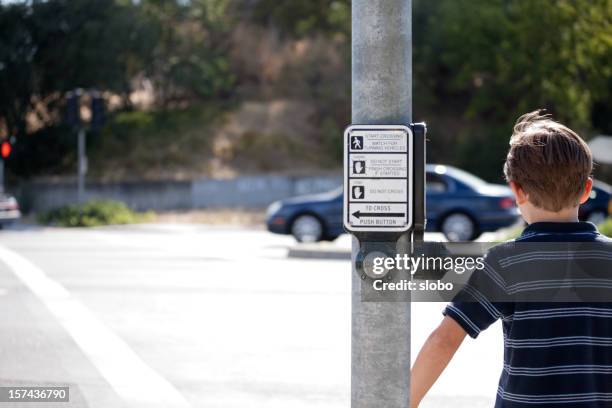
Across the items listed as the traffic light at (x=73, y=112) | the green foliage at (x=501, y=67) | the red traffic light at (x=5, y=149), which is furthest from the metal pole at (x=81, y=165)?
the green foliage at (x=501, y=67)

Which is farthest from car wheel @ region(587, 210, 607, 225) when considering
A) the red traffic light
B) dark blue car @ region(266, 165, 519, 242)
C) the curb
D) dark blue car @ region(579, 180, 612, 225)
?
the red traffic light

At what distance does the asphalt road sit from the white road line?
0.04 ft

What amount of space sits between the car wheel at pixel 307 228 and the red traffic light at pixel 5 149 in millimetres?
14171

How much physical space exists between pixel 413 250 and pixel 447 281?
12cm

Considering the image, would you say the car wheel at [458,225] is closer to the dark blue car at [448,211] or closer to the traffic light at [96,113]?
the dark blue car at [448,211]

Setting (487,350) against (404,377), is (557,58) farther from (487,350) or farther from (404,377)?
(404,377)

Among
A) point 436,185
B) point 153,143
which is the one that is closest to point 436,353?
point 436,185

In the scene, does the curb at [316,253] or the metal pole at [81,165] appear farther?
the metal pole at [81,165]

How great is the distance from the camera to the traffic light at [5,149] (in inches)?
1190

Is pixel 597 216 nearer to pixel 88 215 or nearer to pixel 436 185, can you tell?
pixel 436 185

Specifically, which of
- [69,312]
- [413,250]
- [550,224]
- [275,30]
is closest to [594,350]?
[550,224]

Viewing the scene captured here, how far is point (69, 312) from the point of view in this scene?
978 cm

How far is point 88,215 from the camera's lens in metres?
28.3

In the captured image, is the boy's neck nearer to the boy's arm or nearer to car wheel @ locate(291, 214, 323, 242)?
the boy's arm
